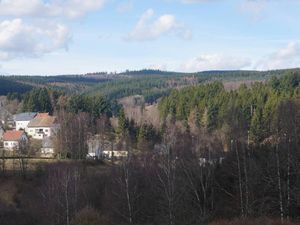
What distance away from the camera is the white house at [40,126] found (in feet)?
338

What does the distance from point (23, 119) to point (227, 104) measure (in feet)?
150

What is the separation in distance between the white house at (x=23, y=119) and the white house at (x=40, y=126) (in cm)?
195

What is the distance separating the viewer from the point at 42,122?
339ft

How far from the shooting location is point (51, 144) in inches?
3216

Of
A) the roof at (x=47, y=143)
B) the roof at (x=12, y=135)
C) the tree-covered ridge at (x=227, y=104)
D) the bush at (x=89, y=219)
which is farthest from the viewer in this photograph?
the roof at (x=12, y=135)

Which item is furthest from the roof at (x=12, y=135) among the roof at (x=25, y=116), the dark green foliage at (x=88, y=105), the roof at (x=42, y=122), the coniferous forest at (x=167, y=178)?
the dark green foliage at (x=88, y=105)

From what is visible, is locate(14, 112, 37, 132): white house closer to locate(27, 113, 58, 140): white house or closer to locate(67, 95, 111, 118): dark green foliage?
locate(27, 113, 58, 140): white house

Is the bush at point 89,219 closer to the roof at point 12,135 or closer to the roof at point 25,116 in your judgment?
the roof at point 12,135

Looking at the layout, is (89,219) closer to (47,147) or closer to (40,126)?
(47,147)

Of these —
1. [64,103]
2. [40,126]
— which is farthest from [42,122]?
[64,103]

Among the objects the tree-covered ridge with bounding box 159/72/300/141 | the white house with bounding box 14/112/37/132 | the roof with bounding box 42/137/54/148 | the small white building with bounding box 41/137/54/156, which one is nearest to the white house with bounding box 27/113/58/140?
the white house with bounding box 14/112/37/132

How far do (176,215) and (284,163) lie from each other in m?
8.25

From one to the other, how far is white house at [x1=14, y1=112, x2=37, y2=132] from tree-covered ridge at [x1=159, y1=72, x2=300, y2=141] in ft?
97.6

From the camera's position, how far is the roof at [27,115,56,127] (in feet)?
339
